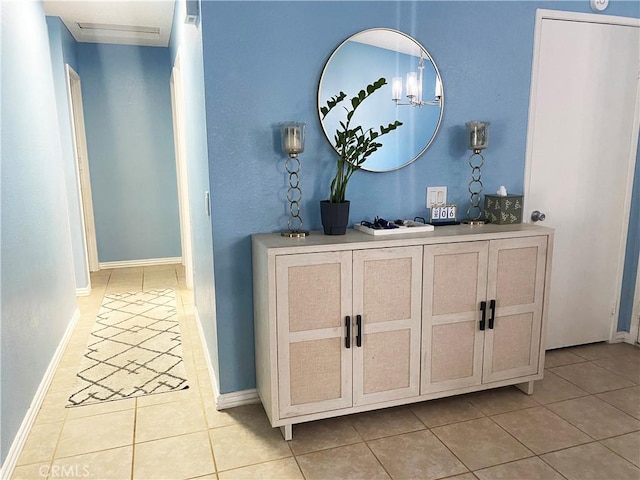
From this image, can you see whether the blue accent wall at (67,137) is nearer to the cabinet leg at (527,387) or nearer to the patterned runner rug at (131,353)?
the patterned runner rug at (131,353)

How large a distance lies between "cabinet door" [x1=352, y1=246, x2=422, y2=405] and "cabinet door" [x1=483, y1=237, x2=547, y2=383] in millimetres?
423

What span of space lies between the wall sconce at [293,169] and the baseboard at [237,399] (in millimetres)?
872

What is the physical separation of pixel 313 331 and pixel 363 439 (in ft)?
1.84

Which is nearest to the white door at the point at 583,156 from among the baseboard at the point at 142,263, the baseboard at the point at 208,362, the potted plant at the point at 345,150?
the potted plant at the point at 345,150

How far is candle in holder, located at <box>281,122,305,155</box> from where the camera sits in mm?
2223

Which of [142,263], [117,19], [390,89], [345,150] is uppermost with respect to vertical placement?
[117,19]

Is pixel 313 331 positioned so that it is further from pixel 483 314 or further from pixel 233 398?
pixel 483 314

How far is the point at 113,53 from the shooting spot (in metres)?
5.06

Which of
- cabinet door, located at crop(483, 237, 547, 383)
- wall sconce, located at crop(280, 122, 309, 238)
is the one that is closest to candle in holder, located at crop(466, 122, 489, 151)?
cabinet door, located at crop(483, 237, 547, 383)

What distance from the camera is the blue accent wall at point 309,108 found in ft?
7.36

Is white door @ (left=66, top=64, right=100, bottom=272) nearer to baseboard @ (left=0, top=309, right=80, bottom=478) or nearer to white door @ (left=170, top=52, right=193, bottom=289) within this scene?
white door @ (left=170, top=52, right=193, bottom=289)

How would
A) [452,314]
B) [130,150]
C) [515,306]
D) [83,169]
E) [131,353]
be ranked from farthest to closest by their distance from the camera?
[130,150], [83,169], [131,353], [515,306], [452,314]

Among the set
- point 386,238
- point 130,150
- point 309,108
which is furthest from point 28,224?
point 130,150

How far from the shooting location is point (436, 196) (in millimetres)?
2660
